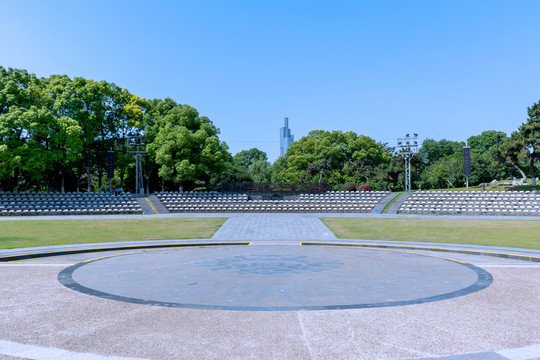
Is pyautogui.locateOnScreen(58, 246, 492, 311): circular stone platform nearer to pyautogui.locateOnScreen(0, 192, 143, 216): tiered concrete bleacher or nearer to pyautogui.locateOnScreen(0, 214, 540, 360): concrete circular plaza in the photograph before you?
pyautogui.locateOnScreen(0, 214, 540, 360): concrete circular plaza

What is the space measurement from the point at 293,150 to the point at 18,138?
44906 mm

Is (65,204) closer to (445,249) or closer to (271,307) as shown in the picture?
(445,249)

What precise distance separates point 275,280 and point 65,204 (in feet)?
121

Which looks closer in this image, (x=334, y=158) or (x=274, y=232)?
(x=274, y=232)

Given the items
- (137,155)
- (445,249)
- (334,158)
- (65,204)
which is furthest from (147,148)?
(445,249)

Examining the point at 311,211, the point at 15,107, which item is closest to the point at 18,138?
the point at 15,107

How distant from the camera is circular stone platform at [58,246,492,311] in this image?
6.89 metres

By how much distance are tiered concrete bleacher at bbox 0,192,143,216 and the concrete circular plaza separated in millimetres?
26306

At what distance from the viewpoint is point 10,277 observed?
9.26 metres

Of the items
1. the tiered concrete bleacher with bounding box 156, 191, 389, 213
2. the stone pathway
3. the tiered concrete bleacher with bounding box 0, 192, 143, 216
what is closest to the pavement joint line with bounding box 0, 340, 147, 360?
the stone pathway

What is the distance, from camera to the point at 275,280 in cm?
858

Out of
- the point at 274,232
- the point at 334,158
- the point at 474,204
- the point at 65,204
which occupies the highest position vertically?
the point at 334,158

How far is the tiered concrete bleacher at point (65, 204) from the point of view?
36.1 metres

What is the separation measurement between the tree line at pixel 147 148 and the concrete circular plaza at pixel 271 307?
3747cm
